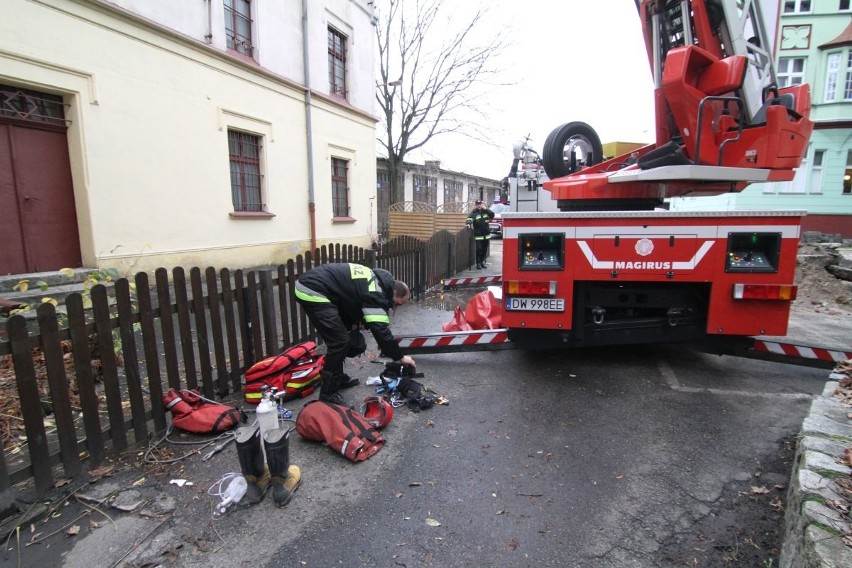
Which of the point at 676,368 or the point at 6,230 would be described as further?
the point at 6,230

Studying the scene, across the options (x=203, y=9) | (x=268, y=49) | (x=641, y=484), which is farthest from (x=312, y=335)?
(x=268, y=49)

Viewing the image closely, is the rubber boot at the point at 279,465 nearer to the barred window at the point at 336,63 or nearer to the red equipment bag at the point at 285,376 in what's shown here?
the red equipment bag at the point at 285,376

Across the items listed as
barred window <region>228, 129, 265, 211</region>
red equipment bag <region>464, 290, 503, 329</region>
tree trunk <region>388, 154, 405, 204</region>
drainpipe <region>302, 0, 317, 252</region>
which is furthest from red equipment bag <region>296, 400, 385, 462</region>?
tree trunk <region>388, 154, 405, 204</region>

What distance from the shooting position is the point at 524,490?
9.21ft

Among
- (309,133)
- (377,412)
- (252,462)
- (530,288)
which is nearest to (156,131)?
(309,133)

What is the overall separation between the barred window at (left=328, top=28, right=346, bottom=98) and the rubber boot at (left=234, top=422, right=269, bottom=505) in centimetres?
1310

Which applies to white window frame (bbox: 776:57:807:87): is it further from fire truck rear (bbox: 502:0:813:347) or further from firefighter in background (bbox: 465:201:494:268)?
fire truck rear (bbox: 502:0:813:347)

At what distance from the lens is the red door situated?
654cm

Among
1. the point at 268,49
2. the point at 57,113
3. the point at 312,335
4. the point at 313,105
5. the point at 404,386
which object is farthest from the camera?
the point at 313,105

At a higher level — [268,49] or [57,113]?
[268,49]

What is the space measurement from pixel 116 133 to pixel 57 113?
80 cm

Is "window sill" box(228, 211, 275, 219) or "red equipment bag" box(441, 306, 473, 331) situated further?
"window sill" box(228, 211, 275, 219)

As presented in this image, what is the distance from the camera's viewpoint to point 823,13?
20.7 meters

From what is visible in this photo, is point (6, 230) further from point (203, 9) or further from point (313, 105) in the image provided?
point (313, 105)
